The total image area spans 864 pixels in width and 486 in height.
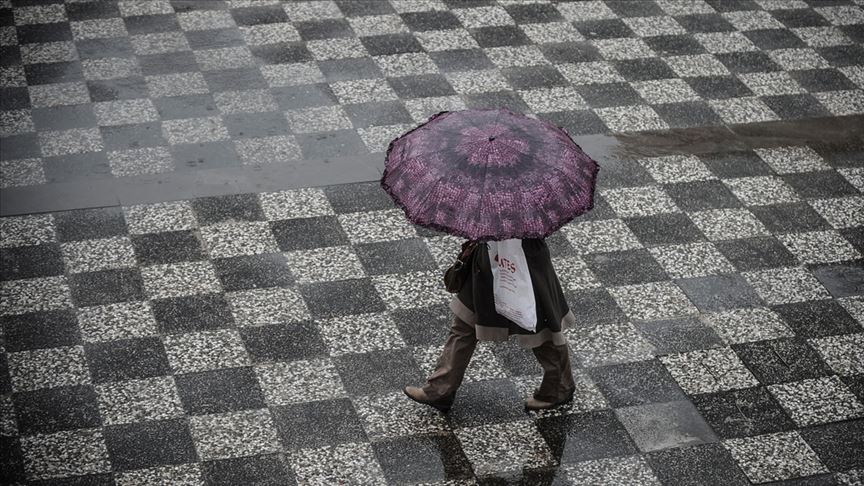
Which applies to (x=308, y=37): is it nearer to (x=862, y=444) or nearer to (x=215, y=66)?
(x=215, y=66)

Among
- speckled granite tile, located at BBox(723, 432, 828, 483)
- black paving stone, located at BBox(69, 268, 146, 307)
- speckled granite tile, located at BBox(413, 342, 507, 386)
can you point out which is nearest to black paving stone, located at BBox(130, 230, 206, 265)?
black paving stone, located at BBox(69, 268, 146, 307)

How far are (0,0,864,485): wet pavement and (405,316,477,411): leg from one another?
100 mm

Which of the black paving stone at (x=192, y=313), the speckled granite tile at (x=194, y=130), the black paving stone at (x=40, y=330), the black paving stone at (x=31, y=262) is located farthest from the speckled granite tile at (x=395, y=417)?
the speckled granite tile at (x=194, y=130)

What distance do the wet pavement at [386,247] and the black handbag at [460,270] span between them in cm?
81

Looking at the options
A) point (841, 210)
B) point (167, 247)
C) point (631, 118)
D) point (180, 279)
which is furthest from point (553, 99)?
point (180, 279)

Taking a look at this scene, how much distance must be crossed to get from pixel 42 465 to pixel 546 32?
20.3 feet

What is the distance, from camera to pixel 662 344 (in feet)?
21.8

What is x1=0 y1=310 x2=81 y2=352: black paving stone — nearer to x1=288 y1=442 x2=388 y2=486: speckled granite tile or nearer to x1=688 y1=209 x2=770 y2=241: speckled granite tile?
x1=288 y1=442 x2=388 y2=486: speckled granite tile

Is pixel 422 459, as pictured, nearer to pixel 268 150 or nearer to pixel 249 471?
pixel 249 471

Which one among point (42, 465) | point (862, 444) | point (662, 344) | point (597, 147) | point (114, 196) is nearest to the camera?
point (42, 465)

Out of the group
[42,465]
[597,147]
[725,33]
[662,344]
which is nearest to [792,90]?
[725,33]

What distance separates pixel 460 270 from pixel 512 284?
29 cm

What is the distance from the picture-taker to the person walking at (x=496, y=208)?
5.01 meters

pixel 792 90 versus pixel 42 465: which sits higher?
pixel 792 90
